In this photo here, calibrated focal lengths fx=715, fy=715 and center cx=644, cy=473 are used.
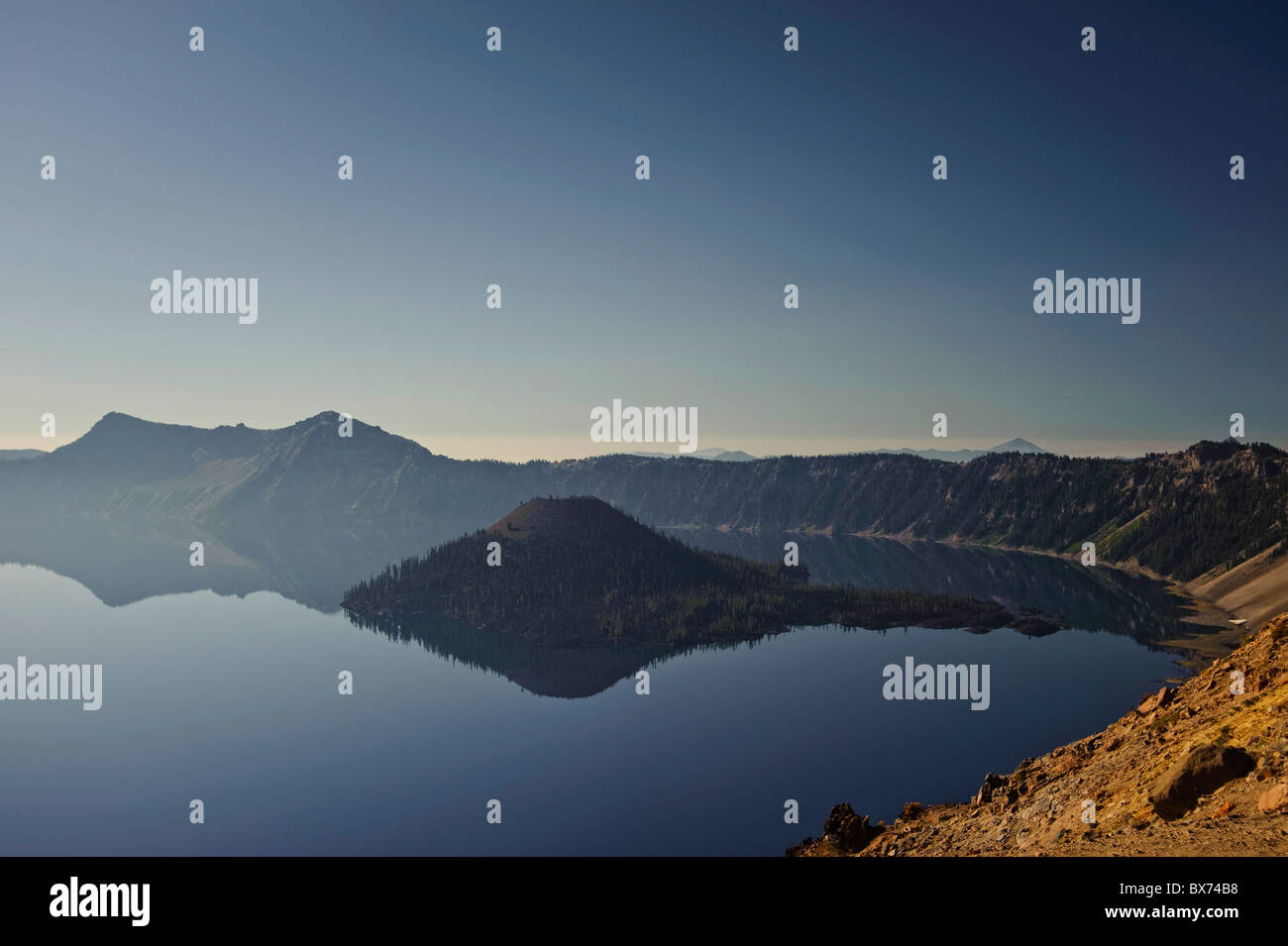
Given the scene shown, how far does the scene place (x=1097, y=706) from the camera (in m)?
144

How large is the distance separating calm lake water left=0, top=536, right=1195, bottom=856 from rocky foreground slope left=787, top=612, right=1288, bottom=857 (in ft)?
210

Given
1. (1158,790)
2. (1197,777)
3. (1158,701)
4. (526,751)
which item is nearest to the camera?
(1197,777)

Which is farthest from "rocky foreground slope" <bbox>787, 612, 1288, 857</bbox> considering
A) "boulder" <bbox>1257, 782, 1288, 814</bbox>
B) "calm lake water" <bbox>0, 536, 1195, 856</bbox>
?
"calm lake water" <bbox>0, 536, 1195, 856</bbox>

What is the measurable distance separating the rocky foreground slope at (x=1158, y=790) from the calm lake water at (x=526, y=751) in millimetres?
63944

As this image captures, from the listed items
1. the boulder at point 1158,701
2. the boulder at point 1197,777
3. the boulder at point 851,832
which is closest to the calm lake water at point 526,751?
the boulder at point 851,832

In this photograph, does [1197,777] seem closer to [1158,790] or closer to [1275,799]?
[1158,790]

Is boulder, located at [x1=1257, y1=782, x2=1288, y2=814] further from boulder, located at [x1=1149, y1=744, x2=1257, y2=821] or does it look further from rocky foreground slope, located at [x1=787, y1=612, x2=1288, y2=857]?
boulder, located at [x1=1149, y1=744, x2=1257, y2=821]

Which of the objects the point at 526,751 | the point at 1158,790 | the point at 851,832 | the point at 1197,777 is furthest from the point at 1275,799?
the point at 526,751

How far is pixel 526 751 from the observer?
135 meters

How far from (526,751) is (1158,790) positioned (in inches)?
5025

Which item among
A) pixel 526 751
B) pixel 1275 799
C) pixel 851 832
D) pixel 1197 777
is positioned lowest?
pixel 526 751

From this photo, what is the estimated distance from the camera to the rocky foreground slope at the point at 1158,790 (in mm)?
18297
